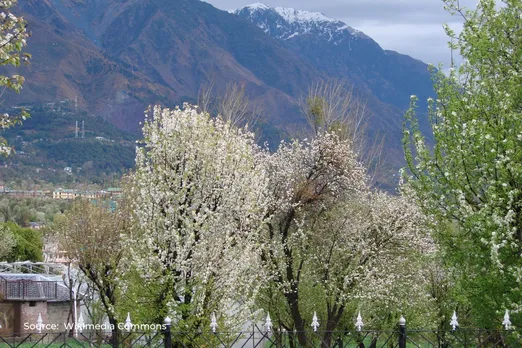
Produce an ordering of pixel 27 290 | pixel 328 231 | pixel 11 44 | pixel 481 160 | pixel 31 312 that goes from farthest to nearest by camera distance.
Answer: pixel 31 312
pixel 27 290
pixel 328 231
pixel 481 160
pixel 11 44

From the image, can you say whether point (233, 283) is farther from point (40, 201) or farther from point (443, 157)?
point (40, 201)

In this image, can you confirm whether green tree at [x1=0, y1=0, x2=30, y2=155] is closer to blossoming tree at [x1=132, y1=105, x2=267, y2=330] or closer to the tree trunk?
blossoming tree at [x1=132, y1=105, x2=267, y2=330]

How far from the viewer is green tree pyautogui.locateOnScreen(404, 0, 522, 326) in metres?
16.8

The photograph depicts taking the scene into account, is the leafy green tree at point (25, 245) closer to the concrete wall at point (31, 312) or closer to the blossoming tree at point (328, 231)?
the concrete wall at point (31, 312)

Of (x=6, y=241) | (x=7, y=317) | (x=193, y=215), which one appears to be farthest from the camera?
(x=6, y=241)

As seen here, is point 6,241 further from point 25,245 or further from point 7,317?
point 7,317

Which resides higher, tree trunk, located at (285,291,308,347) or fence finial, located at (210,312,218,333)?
fence finial, located at (210,312,218,333)

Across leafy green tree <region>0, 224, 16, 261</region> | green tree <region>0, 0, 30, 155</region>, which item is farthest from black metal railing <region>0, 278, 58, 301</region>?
green tree <region>0, 0, 30, 155</region>

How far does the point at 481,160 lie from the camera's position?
56.3 feet

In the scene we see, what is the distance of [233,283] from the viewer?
2189 cm

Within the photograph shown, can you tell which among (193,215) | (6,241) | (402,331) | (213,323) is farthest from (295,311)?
(6,241)

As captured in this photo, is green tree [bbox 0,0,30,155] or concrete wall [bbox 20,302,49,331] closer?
green tree [bbox 0,0,30,155]

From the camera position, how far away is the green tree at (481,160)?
1684 centimetres

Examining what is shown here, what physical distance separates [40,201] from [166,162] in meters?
119
